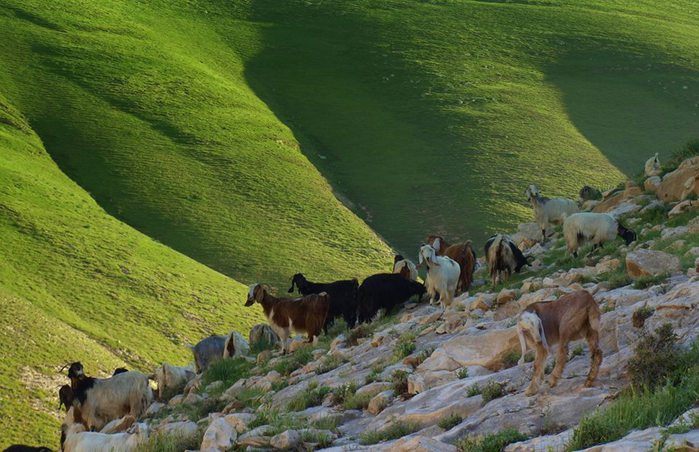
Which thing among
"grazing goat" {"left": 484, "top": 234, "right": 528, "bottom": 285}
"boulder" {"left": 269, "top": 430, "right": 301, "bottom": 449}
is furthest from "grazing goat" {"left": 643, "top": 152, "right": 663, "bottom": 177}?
"boulder" {"left": 269, "top": 430, "right": 301, "bottom": 449}

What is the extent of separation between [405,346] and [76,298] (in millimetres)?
26492

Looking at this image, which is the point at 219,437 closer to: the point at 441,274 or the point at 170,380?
the point at 441,274

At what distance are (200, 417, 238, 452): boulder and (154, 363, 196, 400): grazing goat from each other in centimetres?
988

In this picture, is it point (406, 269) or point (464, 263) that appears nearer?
point (464, 263)

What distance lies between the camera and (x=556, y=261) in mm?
23672

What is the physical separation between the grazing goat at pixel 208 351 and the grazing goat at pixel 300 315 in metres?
2.97

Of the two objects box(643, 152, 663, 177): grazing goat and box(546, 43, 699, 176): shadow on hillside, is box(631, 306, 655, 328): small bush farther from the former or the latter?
box(546, 43, 699, 176): shadow on hillside

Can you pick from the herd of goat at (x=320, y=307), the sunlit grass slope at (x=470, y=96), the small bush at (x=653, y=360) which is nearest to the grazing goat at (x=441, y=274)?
the herd of goat at (x=320, y=307)

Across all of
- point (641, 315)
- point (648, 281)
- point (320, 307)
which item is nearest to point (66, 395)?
point (320, 307)

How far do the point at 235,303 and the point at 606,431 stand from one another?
35.6 meters

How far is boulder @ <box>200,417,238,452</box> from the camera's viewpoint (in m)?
12.4

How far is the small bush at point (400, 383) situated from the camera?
45.6 feet

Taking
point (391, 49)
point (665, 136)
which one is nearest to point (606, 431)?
point (665, 136)

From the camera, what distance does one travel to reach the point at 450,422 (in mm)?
11633
